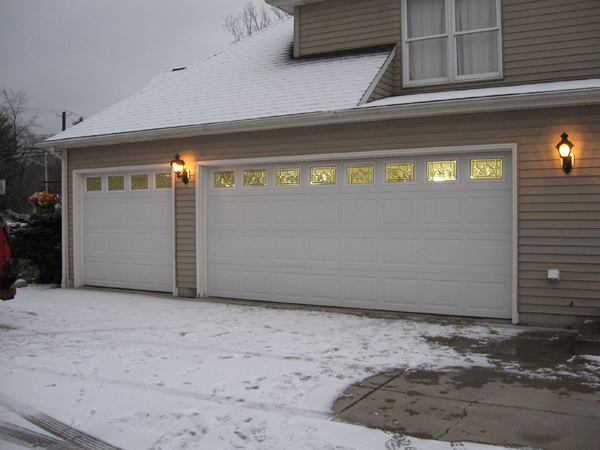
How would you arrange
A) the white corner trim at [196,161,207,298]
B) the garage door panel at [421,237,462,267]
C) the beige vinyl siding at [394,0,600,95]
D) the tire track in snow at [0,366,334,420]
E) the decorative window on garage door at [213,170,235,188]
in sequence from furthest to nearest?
the white corner trim at [196,161,207,298]
the decorative window on garage door at [213,170,235,188]
the beige vinyl siding at [394,0,600,95]
the garage door panel at [421,237,462,267]
the tire track in snow at [0,366,334,420]

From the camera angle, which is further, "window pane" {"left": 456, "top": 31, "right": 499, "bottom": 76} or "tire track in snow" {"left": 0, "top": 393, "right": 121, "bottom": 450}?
"window pane" {"left": 456, "top": 31, "right": 499, "bottom": 76}

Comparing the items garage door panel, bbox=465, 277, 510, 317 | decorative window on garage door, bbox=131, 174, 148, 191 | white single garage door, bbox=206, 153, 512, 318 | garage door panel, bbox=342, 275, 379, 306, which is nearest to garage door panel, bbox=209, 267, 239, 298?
white single garage door, bbox=206, 153, 512, 318

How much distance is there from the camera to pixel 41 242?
11609mm

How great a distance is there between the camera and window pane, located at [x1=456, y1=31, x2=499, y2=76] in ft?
28.9

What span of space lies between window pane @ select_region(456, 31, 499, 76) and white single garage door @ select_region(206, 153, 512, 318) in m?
2.17

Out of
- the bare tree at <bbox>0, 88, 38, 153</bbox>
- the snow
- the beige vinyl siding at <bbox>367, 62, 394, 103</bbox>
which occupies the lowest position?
the snow

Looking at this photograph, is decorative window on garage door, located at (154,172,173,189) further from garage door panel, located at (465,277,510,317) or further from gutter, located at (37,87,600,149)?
garage door panel, located at (465,277,510,317)

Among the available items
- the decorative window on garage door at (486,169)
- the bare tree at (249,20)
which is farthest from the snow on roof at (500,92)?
the bare tree at (249,20)

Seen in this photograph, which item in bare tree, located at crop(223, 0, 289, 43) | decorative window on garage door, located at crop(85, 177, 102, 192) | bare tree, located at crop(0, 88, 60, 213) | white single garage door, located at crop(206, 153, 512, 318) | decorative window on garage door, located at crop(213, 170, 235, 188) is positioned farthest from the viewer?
bare tree, located at crop(0, 88, 60, 213)

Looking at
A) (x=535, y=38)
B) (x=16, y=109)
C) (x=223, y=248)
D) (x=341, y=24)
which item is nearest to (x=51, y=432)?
(x=223, y=248)

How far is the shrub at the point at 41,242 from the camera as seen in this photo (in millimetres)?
11523

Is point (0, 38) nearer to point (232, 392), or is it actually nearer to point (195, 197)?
point (195, 197)

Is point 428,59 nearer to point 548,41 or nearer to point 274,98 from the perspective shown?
point 548,41

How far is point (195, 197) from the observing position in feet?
31.5
